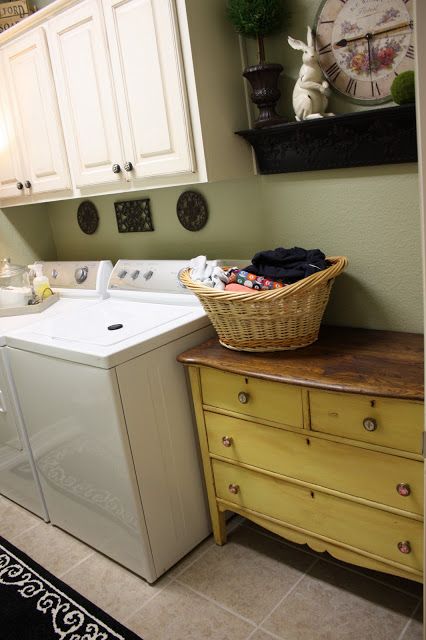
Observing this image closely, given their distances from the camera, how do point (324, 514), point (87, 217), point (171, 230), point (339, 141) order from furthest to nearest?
point (87, 217) → point (171, 230) → point (339, 141) → point (324, 514)

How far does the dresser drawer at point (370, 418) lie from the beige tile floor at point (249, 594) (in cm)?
62

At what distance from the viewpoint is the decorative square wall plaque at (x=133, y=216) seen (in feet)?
8.30

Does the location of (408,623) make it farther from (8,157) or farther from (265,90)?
(8,157)

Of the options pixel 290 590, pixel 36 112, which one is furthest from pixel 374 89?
pixel 290 590

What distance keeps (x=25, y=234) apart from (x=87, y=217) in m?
0.43

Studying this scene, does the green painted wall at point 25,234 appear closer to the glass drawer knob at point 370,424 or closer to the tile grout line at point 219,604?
the tile grout line at point 219,604

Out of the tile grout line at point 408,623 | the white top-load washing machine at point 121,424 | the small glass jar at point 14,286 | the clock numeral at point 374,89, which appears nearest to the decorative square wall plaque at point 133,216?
the white top-load washing machine at point 121,424

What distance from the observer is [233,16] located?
179cm

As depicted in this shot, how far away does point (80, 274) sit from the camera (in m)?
2.62

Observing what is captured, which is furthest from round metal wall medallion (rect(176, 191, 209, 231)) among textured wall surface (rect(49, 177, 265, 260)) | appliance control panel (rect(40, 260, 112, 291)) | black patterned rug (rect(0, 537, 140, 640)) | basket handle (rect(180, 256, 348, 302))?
black patterned rug (rect(0, 537, 140, 640))

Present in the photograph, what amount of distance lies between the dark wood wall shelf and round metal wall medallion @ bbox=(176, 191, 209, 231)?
0.36 m

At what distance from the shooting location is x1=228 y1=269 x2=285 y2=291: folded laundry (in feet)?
5.64

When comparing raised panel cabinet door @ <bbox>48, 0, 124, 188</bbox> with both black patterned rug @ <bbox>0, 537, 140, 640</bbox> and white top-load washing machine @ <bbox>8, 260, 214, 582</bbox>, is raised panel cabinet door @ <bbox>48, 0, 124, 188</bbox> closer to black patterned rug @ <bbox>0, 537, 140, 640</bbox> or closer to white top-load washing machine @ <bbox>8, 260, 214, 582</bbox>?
white top-load washing machine @ <bbox>8, 260, 214, 582</bbox>

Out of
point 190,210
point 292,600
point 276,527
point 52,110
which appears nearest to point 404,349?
point 276,527
